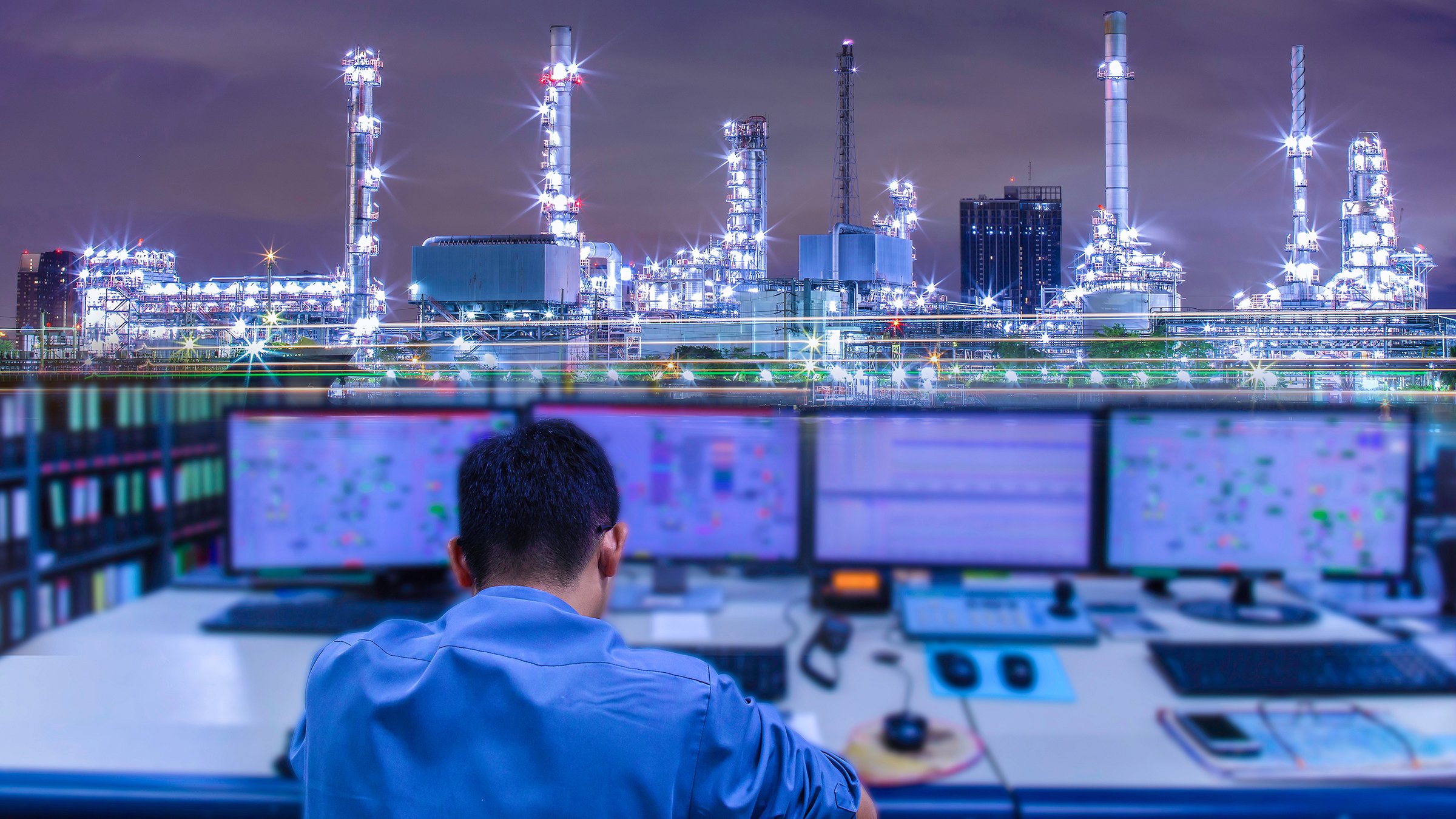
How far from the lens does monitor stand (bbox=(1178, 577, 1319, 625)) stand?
4.67ft

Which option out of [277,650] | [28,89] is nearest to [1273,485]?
[277,650]

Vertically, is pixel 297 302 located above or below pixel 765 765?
above

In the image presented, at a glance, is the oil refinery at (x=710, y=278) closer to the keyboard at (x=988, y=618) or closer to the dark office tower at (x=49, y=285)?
the dark office tower at (x=49, y=285)

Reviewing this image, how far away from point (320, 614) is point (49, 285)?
20.6 meters

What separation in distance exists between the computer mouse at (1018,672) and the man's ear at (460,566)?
94 centimetres

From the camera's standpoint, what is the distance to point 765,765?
1.86ft

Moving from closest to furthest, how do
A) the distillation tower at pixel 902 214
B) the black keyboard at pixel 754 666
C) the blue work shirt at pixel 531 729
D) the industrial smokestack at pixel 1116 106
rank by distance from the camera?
1. the blue work shirt at pixel 531 729
2. the black keyboard at pixel 754 666
3. the industrial smokestack at pixel 1116 106
4. the distillation tower at pixel 902 214

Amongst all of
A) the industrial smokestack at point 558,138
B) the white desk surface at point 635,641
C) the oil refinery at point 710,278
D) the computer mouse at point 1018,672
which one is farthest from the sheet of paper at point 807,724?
the industrial smokestack at point 558,138

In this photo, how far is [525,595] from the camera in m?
0.59

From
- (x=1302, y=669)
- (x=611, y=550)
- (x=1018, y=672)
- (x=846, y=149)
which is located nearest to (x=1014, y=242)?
(x=846, y=149)

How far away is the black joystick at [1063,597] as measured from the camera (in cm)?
143

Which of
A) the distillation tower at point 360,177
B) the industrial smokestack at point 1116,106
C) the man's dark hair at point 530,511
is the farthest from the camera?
the industrial smokestack at point 1116,106

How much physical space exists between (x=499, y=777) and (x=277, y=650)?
3.89 feet

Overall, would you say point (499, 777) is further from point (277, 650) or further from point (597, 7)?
point (597, 7)
